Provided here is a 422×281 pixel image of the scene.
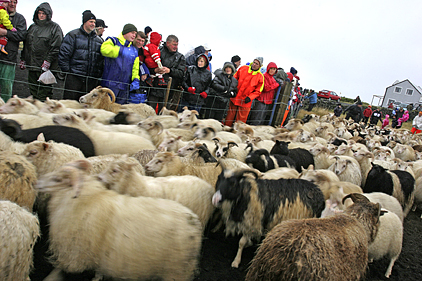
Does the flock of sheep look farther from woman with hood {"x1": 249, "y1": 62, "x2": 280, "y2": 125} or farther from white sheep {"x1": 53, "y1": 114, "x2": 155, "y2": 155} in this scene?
woman with hood {"x1": 249, "y1": 62, "x2": 280, "y2": 125}

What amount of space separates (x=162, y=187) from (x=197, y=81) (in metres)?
5.50

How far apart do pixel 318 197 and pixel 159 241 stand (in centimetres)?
228

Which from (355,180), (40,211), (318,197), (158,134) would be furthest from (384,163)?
A: (40,211)

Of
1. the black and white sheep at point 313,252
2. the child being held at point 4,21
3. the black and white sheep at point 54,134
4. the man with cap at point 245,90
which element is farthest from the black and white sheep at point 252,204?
the man with cap at point 245,90

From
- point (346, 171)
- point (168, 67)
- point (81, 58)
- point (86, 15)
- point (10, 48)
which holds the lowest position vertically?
point (346, 171)

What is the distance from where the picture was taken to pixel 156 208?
2.35 metres

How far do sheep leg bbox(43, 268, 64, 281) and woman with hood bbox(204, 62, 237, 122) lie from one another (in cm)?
648

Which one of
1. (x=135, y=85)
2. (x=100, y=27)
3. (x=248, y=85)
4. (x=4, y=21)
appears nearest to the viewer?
(x=4, y=21)

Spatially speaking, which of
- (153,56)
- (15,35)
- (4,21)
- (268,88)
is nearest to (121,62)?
(153,56)

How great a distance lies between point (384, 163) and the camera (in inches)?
271

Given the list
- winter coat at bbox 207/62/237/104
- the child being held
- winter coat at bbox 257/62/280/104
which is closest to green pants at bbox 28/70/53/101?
the child being held

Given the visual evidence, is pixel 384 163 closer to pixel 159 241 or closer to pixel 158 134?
pixel 158 134

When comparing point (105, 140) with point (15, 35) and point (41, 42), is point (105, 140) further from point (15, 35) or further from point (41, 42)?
point (15, 35)

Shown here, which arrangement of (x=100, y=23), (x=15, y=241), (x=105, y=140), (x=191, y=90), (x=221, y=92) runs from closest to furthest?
(x=15, y=241) < (x=105, y=140) < (x=191, y=90) < (x=100, y=23) < (x=221, y=92)
